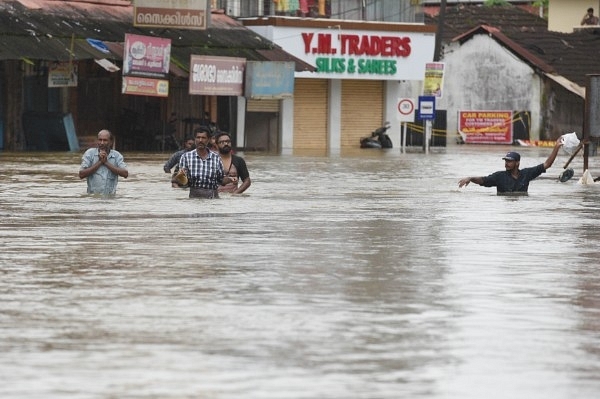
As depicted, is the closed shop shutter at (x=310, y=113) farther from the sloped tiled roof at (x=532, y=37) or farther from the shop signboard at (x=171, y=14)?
the sloped tiled roof at (x=532, y=37)

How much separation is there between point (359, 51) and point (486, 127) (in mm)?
10599

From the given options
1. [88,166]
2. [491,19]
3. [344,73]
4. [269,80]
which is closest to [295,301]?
[88,166]

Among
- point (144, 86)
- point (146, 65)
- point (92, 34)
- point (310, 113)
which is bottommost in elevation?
point (310, 113)

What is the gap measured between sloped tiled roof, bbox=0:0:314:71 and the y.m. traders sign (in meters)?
3.18

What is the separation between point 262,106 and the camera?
51.6 metres

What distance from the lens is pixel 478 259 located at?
1359 centimetres

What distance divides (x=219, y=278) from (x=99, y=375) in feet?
13.5

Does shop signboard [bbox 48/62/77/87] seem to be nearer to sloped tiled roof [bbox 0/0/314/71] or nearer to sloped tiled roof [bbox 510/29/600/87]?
sloped tiled roof [bbox 0/0/314/71]

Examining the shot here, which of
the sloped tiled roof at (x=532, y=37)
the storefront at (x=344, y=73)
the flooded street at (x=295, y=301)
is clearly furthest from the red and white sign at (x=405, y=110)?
the flooded street at (x=295, y=301)

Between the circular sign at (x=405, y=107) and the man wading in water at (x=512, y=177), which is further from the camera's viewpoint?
the circular sign at (x=405, y=107)

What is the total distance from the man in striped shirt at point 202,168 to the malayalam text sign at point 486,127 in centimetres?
4158

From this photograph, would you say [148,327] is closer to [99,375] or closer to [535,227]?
[99,375]

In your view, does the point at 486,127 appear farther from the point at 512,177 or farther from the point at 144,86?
the point at 512,177

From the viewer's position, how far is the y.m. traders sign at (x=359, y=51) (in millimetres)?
51625
